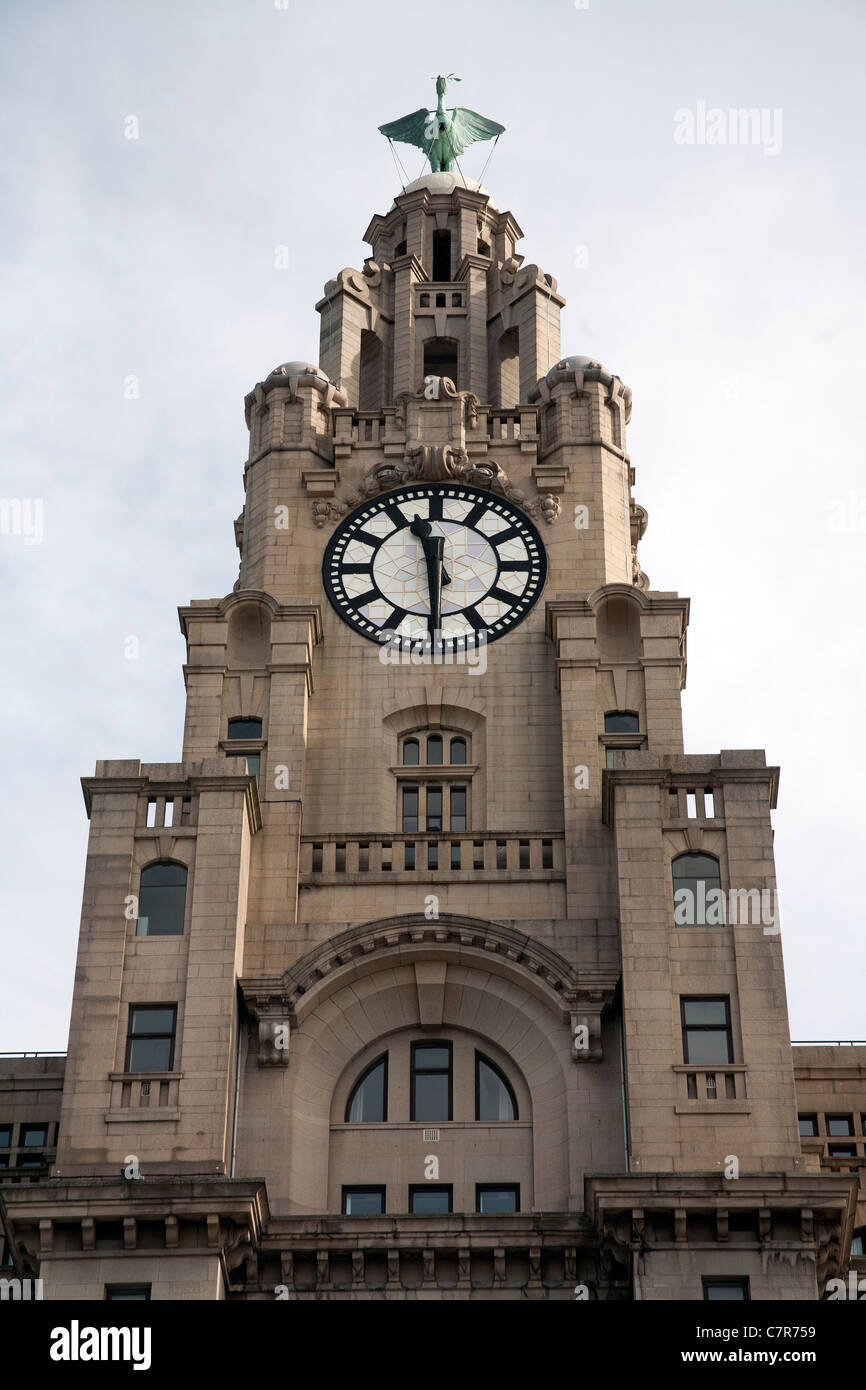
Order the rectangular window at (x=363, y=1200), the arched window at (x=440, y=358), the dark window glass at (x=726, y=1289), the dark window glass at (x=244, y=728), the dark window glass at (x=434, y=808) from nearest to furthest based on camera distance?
the dark window glass at (x=726, y=1289) → the rectangular window at (x=363, y=1200) → the dark window glass at (x=434, y=808) → the dark window glass at (x=244, y=728) → the arched window at (x=440, y=358)

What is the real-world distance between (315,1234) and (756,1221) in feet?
24.3

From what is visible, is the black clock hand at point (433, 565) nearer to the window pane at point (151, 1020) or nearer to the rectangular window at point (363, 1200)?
the window pane at point (151, 1020)

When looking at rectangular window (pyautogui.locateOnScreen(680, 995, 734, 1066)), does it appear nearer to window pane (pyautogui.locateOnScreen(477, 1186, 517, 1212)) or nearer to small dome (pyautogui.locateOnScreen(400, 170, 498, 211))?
window pane (pyautogui.locateOnScreen(477, 1186, 517, 1212))

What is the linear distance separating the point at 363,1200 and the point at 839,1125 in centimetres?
924

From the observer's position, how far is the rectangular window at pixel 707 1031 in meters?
42.3

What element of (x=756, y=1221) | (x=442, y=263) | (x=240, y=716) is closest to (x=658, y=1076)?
(x=756, y=1221)

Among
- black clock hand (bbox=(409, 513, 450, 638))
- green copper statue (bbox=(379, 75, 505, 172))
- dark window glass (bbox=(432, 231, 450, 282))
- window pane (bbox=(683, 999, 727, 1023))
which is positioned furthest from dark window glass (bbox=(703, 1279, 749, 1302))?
green copper statue (bbox=(379, 75, 505, 172))

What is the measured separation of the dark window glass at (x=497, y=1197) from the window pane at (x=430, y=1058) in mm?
2649

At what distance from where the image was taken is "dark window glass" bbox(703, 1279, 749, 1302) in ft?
128

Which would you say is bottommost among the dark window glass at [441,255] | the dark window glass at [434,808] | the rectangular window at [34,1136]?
the rectangular window at [34,1136]

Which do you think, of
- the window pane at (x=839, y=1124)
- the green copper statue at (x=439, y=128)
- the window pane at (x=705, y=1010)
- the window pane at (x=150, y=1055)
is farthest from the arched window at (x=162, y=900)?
the green copper statue at (x=439, y=128)

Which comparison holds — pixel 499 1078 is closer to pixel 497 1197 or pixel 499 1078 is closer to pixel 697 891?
pixel 497 1197

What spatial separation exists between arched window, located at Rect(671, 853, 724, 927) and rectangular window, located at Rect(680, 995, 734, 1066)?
61.9 inches

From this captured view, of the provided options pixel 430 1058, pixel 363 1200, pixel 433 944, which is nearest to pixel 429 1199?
pixel 363 1200
